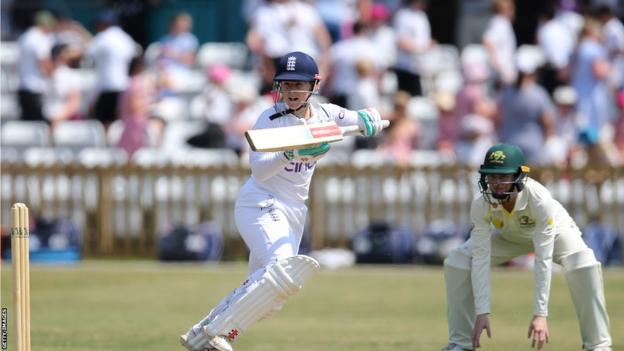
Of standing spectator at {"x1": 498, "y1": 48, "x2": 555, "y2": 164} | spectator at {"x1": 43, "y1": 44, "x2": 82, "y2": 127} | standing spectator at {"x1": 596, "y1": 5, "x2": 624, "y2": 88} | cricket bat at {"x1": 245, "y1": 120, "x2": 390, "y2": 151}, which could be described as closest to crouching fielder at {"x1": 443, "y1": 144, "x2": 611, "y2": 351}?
cricket bat at {"x1": 245, "y1": 120, "x2": 390, "y2": 151}

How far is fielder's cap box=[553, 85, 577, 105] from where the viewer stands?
1834 centimetres

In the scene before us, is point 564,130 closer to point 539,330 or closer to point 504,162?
point 504,162

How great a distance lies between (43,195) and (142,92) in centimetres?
196

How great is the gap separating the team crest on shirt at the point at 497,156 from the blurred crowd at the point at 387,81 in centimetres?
829

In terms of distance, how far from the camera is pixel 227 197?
57.6 ft

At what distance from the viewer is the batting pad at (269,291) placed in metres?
8.48

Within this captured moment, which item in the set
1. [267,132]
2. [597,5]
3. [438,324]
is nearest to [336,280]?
[438,324]

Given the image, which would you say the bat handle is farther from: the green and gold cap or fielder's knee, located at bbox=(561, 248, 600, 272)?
fielder's knee, located at bbox=(561, 248, 600, 272)

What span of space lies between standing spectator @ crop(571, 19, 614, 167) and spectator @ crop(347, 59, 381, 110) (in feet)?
8.59

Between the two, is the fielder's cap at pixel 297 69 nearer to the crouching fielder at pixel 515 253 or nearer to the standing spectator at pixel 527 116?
the crouching fielder at pixel 515 253

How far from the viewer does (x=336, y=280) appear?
1558 cm

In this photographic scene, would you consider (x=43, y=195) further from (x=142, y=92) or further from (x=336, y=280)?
(x=336, y=280)

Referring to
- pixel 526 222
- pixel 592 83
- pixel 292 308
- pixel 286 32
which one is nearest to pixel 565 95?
pixel 592 83

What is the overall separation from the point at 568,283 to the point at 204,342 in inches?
93.9
